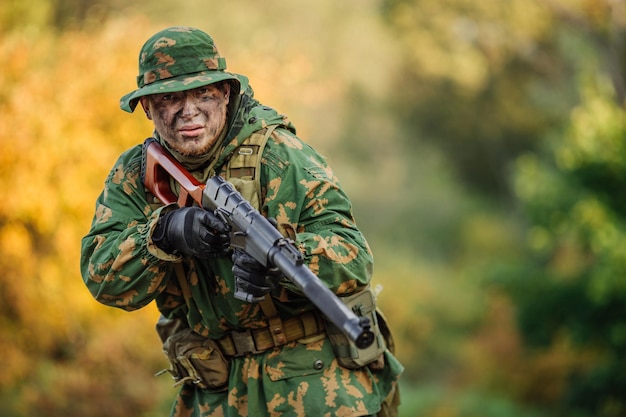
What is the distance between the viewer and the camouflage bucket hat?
4.62 meters

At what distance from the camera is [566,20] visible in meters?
27.8

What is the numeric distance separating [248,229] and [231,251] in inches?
20.4

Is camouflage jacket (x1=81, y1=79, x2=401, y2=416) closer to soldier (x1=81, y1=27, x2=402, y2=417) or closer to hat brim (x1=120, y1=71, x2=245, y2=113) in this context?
soldier (x1=81, y1=27, x2=402, y2=417)

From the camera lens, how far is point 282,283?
4480mm

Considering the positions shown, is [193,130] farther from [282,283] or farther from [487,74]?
[487,74]

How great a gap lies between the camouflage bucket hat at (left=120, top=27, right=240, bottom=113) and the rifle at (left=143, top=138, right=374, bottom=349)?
1.08 feet

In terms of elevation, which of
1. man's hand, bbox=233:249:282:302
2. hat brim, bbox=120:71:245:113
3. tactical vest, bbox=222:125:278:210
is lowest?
man's hand, bbox=233:249:282:302

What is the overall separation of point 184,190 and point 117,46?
38.6 ft

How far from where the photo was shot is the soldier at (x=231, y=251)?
181 inches

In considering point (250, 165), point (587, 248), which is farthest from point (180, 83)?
point (587, 248)

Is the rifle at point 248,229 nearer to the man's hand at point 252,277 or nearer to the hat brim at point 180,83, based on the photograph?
the man's hand at point 252,277

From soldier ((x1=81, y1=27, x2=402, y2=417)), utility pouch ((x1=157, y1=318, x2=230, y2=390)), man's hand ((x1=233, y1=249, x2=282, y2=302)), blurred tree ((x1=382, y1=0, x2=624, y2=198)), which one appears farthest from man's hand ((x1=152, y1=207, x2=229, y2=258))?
blurred tree ((x1=382, y1=0, x2=624, y2=198))

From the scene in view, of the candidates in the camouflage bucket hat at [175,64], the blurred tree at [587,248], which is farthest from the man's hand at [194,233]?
the blurred tree at [587,248]

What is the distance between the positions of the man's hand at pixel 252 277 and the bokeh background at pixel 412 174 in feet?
36.8
